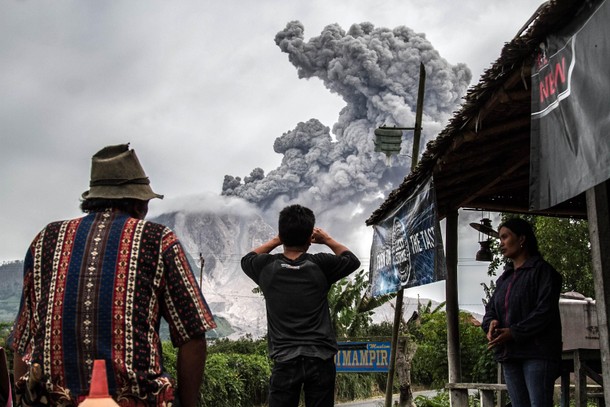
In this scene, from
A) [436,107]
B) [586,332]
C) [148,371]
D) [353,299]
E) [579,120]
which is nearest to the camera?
[148,371]

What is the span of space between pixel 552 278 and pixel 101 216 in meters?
2.74

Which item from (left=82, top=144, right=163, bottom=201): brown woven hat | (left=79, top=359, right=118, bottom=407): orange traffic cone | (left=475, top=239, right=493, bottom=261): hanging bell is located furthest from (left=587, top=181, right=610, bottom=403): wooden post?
(left=475, top=239, right=493, bottom=261): hanging bell

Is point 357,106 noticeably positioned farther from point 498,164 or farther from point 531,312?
point 531,312

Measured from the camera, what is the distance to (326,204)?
131250 millimetres

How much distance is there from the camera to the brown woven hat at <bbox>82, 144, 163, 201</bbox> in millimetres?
2365

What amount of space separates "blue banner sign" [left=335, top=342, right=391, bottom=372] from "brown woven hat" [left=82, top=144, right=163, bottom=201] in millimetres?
5695

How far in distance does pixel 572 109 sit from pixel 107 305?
2.13 m

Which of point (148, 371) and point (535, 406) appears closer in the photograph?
point (148, 371)

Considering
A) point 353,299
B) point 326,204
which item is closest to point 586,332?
point 353,299

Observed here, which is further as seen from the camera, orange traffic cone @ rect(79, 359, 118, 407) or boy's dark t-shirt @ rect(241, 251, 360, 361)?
→ boy's dark t-shirt @ rect(241, 251, 360, 361)

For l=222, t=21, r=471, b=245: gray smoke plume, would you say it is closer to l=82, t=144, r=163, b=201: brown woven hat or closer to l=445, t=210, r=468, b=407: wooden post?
l=445, t=210, r=468, b=407: wooden post

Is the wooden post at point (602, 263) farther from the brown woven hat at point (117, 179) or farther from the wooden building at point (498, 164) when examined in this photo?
the brown woven hat at point (117, 179)

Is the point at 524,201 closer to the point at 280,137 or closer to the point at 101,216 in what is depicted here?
the point at 101,216

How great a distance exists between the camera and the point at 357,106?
114812mm
